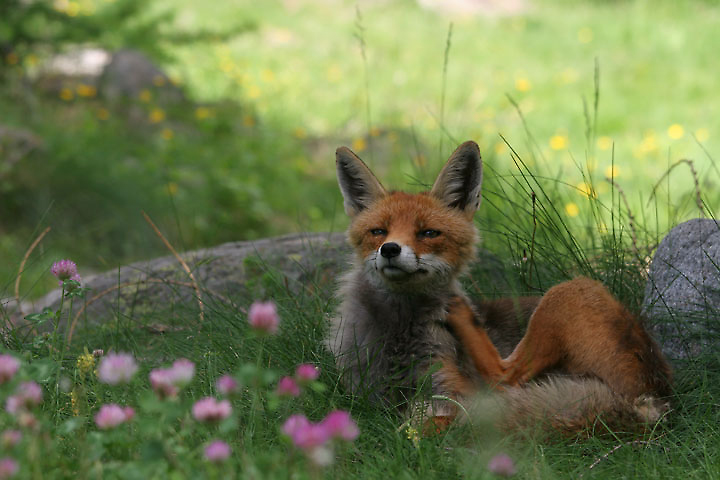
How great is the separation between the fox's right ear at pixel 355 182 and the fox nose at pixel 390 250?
1.98 feet

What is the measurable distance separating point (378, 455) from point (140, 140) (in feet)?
24.9

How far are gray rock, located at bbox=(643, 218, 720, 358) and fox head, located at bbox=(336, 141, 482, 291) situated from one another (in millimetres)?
955

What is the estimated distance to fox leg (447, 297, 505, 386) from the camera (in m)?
3.26

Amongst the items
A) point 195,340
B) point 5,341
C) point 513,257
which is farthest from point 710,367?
point 5,341

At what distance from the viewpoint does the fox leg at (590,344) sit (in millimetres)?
3109

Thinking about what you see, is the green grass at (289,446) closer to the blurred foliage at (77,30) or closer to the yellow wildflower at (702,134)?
the blurred foliage at (77,30)

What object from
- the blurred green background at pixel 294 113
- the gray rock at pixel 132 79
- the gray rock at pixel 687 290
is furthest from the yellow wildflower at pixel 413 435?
the gray rock at pixel 132 79

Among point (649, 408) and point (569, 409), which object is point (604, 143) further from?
point (569, 409)

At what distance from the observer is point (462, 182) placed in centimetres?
358

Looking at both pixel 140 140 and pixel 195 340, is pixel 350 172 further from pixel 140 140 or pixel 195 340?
pixel 140 140

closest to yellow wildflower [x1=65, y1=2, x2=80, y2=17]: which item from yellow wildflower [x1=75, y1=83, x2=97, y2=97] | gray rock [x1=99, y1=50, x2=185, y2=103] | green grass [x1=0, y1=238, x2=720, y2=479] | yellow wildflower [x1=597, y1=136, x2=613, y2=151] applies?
gray rock [x1=99, y1=50, x2=185, y2=103]

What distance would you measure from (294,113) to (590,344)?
26.6ft

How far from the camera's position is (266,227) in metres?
8.07

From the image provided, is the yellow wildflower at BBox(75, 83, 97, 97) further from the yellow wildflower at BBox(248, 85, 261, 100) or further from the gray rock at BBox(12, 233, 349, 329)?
the gray rock at BBox(12, 233, 349, 329)
